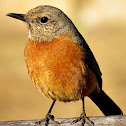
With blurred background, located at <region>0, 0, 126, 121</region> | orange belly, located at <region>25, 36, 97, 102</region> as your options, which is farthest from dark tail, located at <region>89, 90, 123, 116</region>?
blurred background, located at <region>0, 0, 126, 121</region>

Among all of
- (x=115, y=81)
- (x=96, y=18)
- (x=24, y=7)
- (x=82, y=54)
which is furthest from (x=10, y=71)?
(x=82, y=54)

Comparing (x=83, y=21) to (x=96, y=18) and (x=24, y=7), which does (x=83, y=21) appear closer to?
(x=96, y=18)

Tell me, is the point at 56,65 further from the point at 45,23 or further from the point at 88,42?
the point at 88,42

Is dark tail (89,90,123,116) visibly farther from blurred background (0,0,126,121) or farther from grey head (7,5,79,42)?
blurred background (0,0,126,121)

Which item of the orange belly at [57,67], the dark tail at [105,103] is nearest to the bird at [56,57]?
the orange belly at [57,67]

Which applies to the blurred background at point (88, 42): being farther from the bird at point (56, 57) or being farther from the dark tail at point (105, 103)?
the bird at point (56, 57)

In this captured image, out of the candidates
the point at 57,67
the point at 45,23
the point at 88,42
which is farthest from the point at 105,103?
the point at 88,42

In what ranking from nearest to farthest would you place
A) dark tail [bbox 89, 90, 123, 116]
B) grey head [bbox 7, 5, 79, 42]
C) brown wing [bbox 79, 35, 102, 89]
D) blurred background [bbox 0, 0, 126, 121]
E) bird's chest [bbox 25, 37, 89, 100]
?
bird's chest [bbox 25, 37, 89, 100] → grey head [bbox 7, 5, 79, 42] → brown wing [bbox 79, 35, 102, 89] → dark tail [bbox 89, 90, 123, 116] → blurred background [bbox 0, 0, 126, 121]

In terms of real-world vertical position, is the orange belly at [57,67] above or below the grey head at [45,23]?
below
